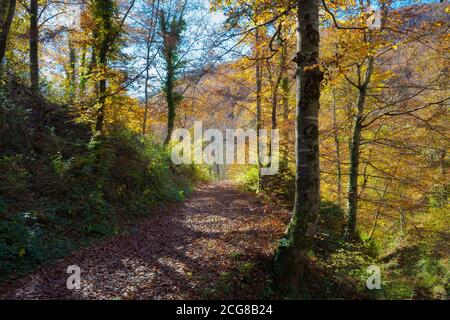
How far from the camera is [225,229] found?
30.0 feet

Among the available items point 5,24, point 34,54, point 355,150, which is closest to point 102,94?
point 5,24

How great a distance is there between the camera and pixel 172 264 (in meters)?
6.48

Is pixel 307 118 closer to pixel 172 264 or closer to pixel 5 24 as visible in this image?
pixel 172 264

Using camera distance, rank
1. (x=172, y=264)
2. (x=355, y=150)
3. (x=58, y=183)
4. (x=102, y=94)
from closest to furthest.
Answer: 1. (x=172, y=264)
2. (x=58, y=183)
3. (x=102, y=94)
4. (x=355, y=150)

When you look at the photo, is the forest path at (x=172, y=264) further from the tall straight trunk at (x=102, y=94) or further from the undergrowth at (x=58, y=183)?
the tall straight trunk at (x=102, y=94)

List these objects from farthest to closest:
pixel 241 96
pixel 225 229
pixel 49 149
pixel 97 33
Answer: pixel 241 96
pixel 97 33
pixel 49 149
pixel 225 229

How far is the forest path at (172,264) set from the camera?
5297 millimetres

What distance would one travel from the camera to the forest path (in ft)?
17.4

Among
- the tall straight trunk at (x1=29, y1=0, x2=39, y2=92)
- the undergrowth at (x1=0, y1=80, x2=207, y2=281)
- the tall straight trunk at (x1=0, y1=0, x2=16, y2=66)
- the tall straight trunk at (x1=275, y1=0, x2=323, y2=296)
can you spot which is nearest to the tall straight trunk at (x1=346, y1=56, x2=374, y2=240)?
the tall straight trunk at (x1=275, y1=0, x2=323, y2=296)

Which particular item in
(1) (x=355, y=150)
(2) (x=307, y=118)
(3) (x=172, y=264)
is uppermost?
(2) (x=307, y=118)

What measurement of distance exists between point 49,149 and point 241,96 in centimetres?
952

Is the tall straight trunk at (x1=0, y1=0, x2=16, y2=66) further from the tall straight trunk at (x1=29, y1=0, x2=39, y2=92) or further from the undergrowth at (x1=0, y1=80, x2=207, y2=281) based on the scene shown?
the tall straight trunk at (x1=29, y1=0, x2=39, y2=92)
